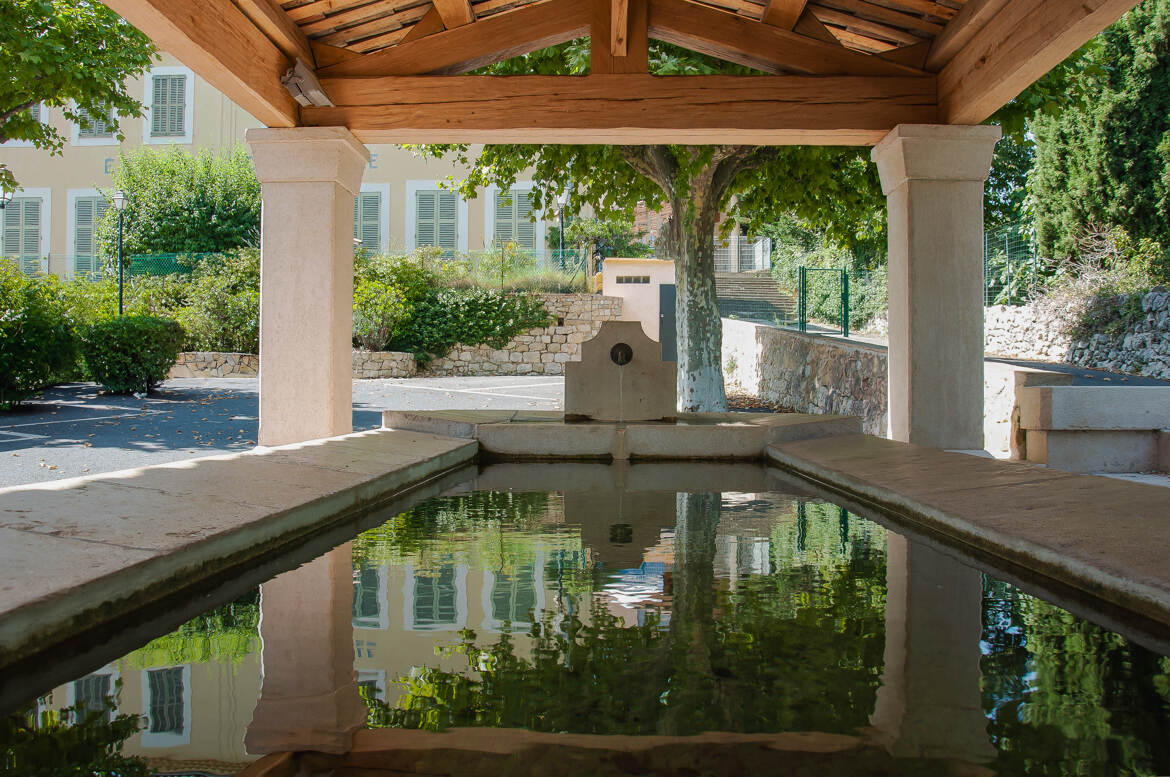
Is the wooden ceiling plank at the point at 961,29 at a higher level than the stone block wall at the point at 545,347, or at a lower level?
higher

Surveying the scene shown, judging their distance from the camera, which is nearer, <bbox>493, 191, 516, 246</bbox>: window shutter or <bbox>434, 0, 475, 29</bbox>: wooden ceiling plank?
<bbox>434, 0, 475, 29</bbox>: wooden ceiling plank

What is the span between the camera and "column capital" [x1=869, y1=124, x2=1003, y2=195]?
19.2 ft

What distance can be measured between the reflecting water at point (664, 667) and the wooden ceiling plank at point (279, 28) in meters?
3.43

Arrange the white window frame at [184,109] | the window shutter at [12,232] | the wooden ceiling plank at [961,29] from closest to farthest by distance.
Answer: the wooden ceiling plank at [961,29] → the white window frame at [184,109] → the window shutter at [12,232]

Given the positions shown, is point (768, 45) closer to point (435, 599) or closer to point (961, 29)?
point (961, 29)

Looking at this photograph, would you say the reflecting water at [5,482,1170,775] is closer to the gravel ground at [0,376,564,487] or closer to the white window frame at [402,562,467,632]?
the white window frame at [402,562,467,632]

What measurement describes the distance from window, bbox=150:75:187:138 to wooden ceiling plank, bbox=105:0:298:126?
72.6 feet

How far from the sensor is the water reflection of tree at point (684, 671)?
179 cm

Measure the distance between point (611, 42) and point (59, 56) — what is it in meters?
8.02

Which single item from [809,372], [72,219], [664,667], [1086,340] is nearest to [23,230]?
[72,219]

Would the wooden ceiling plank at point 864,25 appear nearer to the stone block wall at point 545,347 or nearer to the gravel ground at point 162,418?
the gravel ground at point 162,418

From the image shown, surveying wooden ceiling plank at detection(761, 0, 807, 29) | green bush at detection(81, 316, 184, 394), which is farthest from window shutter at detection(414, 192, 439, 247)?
wooden ceiling plank at detection(761, 0, 807, 29)

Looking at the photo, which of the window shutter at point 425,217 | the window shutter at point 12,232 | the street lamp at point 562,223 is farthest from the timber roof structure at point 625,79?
the window shutter at point 12,232

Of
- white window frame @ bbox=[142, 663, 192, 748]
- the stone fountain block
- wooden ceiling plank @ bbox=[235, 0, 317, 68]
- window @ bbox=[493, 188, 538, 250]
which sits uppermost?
window @ bbox=[493, 188, 538, 250]
